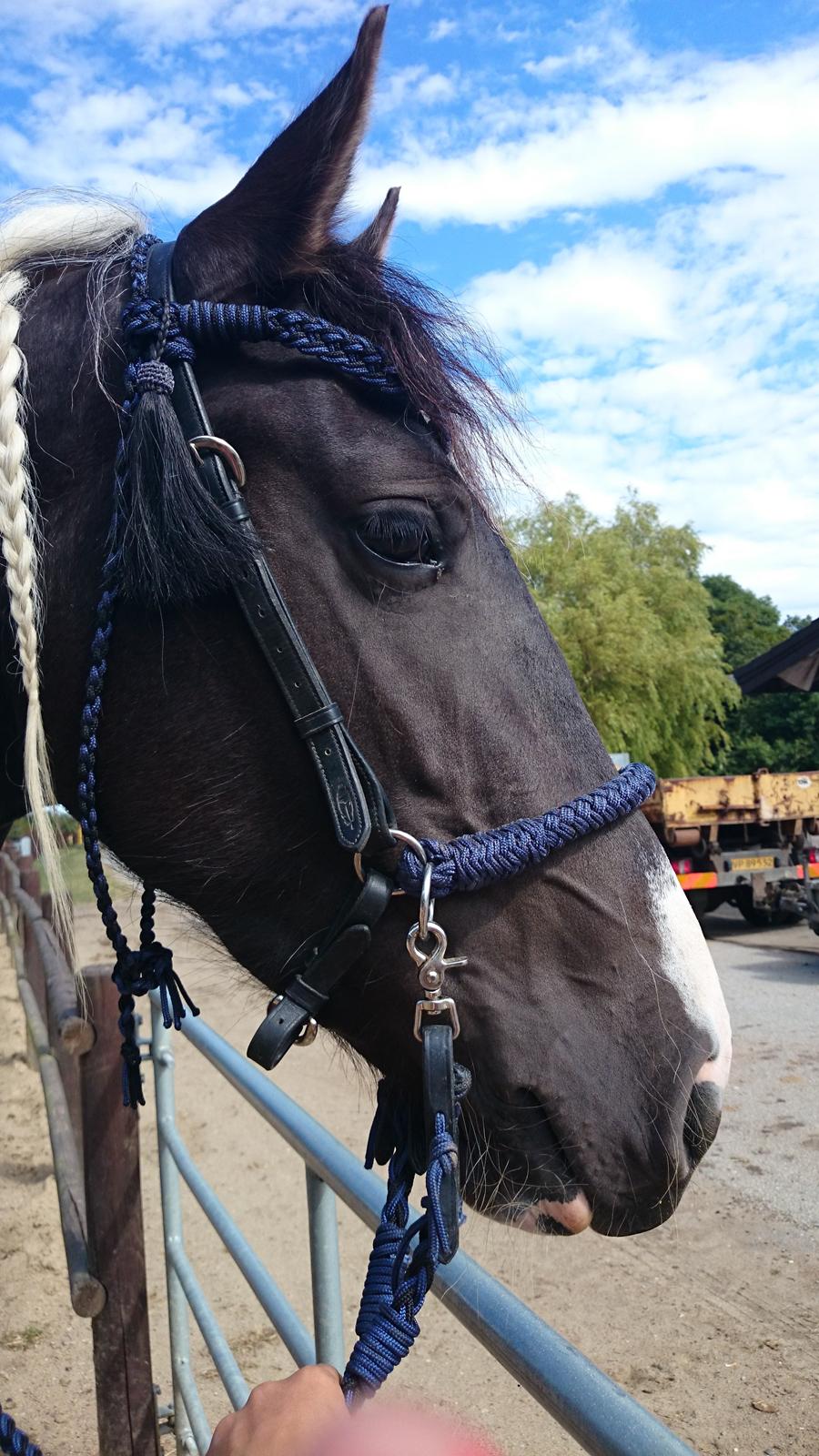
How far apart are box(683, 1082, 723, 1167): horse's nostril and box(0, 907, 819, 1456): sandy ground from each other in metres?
0.69

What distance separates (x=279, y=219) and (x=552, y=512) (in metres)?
0.84

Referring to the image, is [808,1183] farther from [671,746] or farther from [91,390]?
[671,746]

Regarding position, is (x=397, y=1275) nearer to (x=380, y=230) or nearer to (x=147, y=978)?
(x=147, y=978)

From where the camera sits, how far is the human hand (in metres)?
0.91

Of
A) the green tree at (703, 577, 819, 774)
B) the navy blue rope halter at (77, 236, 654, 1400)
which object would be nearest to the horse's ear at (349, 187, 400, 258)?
the navy blue rope halter at (77, 236, 654, 1400)

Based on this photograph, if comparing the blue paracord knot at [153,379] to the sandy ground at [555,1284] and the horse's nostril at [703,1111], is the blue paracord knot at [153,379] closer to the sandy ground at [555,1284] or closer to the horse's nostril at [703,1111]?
the sandy ground at [555,1284]

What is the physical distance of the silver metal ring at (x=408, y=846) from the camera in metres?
1.37

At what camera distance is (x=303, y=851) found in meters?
1.45

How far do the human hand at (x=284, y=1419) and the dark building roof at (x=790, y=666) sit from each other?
13404mm

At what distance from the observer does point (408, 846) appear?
138 centimetres

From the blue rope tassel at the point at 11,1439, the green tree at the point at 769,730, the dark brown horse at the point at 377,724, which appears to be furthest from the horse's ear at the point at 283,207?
the green tree at the point at 769,730

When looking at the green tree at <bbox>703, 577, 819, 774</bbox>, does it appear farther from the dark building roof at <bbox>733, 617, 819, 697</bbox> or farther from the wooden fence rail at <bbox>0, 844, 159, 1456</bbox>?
the wooden fence rail at <bbox>0, 844, 159, 1456</bbox>

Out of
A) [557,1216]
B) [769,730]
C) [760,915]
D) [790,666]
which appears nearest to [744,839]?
[760,915]

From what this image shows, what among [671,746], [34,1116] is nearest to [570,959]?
[34,1116]
